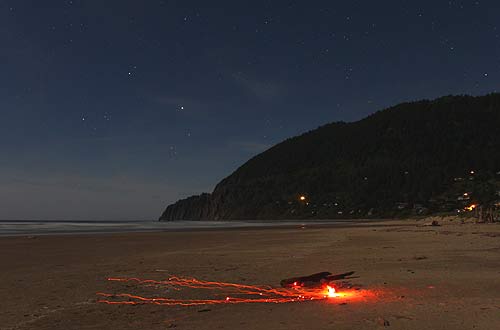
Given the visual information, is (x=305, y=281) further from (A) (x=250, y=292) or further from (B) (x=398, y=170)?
(B) (x=398, y=170)

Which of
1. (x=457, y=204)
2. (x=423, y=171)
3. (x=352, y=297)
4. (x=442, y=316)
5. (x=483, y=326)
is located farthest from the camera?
(x=423, y=171)

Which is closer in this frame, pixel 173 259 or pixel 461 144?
pixel 173 259

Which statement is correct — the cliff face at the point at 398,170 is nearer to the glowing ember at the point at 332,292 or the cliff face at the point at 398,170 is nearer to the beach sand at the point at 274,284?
the beach sand at the point at 274,284

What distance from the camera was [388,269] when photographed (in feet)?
43.5

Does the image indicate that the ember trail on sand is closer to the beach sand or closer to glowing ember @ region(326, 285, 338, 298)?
glowing ember @ region(326, 285, 338, 298)

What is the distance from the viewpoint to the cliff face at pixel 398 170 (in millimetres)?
141750

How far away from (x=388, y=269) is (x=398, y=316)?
624cm

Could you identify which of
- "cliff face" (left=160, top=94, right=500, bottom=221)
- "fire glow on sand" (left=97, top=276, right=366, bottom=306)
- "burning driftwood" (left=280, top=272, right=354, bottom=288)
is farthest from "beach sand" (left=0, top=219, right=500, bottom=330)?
"cliff face" (left=160, top=94, right=500, bottom=221)

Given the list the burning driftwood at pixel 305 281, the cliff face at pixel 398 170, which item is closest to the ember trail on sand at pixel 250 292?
the burning driftwood at pixel 305 281

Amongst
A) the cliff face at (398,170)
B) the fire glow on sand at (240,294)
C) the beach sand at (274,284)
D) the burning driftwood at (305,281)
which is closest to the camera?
the beach sand at (274,284)

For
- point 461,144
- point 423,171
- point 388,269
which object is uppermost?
point 461,144

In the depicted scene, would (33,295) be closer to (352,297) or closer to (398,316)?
(352,297)

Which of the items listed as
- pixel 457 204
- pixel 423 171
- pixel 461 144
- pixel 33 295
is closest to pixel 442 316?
pixel 33 295

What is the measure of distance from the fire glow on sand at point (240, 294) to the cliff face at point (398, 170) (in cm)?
11704
